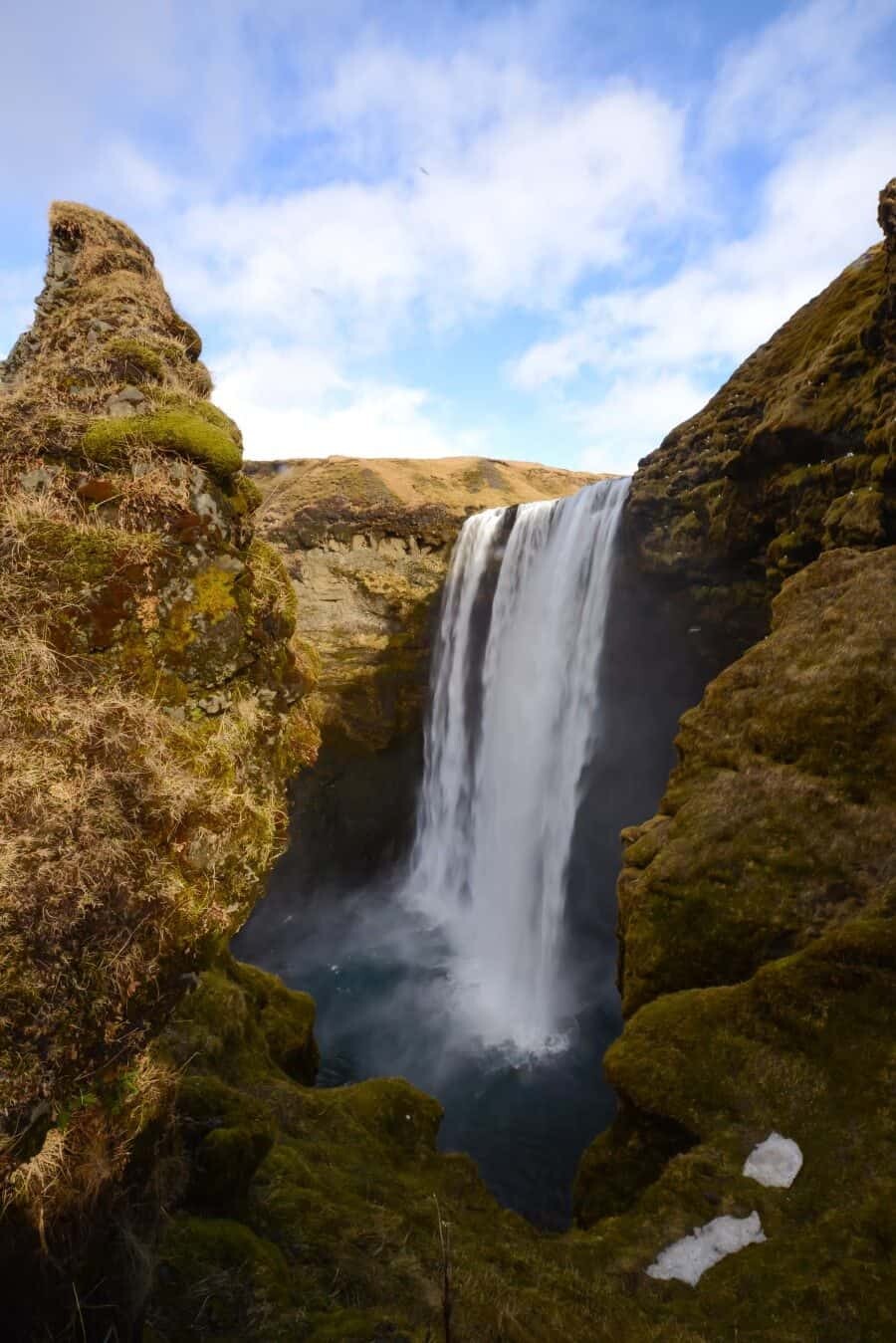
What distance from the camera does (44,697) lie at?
10.6ft

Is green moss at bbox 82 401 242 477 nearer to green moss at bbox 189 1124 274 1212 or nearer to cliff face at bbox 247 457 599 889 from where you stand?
green moss at bbox 189 1124 274 1212

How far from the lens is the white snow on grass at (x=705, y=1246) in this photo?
14.8 ft

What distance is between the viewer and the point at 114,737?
332cm

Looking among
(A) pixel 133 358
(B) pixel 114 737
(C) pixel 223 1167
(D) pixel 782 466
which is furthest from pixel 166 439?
(D) pixel 782 466

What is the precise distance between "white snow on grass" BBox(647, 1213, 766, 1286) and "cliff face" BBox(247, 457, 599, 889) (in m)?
21.8

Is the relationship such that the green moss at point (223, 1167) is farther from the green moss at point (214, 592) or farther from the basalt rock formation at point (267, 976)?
the green moss at point (214, 592)

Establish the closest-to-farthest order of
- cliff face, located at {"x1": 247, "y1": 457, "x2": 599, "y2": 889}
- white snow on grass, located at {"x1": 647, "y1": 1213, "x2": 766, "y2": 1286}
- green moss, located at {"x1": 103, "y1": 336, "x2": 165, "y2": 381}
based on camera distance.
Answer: white snow on grass, located at {"x1": 647, "y1": 1213, "x2": 766, "y2": 1286}
green moss, located at {"x1": 103, "y1": 336, "x2": 165, "y2": 381}
cliff face, located at {"x1": 247, "y1": 457, "x2": 599, "y2": 889}

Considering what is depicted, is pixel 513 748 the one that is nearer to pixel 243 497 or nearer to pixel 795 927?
pixel 795 927

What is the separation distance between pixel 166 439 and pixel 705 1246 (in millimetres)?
6822

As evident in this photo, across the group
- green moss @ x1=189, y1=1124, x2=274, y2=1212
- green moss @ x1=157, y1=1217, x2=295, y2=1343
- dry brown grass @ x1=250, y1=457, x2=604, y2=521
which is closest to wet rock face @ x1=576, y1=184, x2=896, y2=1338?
green moss @ x1=157, y1=1217, x2=295, y2=1343

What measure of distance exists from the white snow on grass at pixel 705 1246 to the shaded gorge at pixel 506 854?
6798mm

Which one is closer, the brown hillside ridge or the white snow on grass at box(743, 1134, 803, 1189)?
the white snow on grass at box(743, 1134, 803, 1189)

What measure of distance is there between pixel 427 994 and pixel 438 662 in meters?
12.3

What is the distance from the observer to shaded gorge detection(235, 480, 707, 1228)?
14125 mm
